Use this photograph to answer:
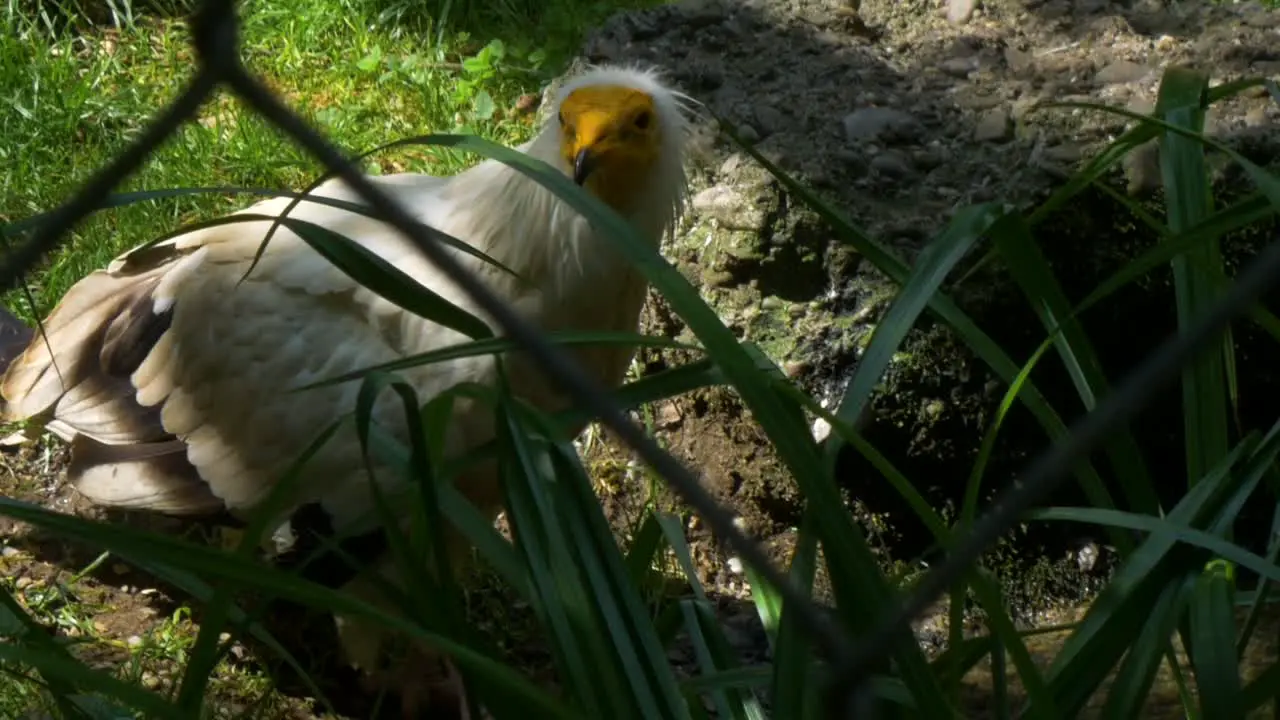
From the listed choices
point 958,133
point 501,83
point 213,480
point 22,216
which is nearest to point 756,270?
point 958,133

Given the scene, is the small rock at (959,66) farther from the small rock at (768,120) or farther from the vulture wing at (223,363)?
the vulture wing at (223,363)

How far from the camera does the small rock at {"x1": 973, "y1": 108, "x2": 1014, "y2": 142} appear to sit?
146 inches

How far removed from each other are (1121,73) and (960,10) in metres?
0.55

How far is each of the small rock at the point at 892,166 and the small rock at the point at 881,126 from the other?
0.08 meters

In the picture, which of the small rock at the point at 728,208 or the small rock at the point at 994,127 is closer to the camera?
the small rock at the point at 728,208

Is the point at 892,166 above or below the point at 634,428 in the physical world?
above

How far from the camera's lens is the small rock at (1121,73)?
3.90 metres

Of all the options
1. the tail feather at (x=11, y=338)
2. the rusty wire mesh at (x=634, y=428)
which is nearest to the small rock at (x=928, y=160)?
the tail feather at (x=11, y=338)

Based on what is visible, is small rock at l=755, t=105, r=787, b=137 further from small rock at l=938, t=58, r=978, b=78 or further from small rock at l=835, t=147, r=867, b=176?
small rock at l=938, t=58, r=978, b=78

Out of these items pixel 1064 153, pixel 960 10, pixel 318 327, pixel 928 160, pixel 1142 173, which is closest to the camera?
pixel 318 327

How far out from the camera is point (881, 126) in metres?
3.78

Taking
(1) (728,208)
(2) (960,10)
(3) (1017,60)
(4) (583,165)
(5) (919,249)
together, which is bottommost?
(4) (583,165)

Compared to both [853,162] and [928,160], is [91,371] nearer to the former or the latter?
[853,162]

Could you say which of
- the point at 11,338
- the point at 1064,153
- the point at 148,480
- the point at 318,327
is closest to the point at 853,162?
the point at 1064,153
